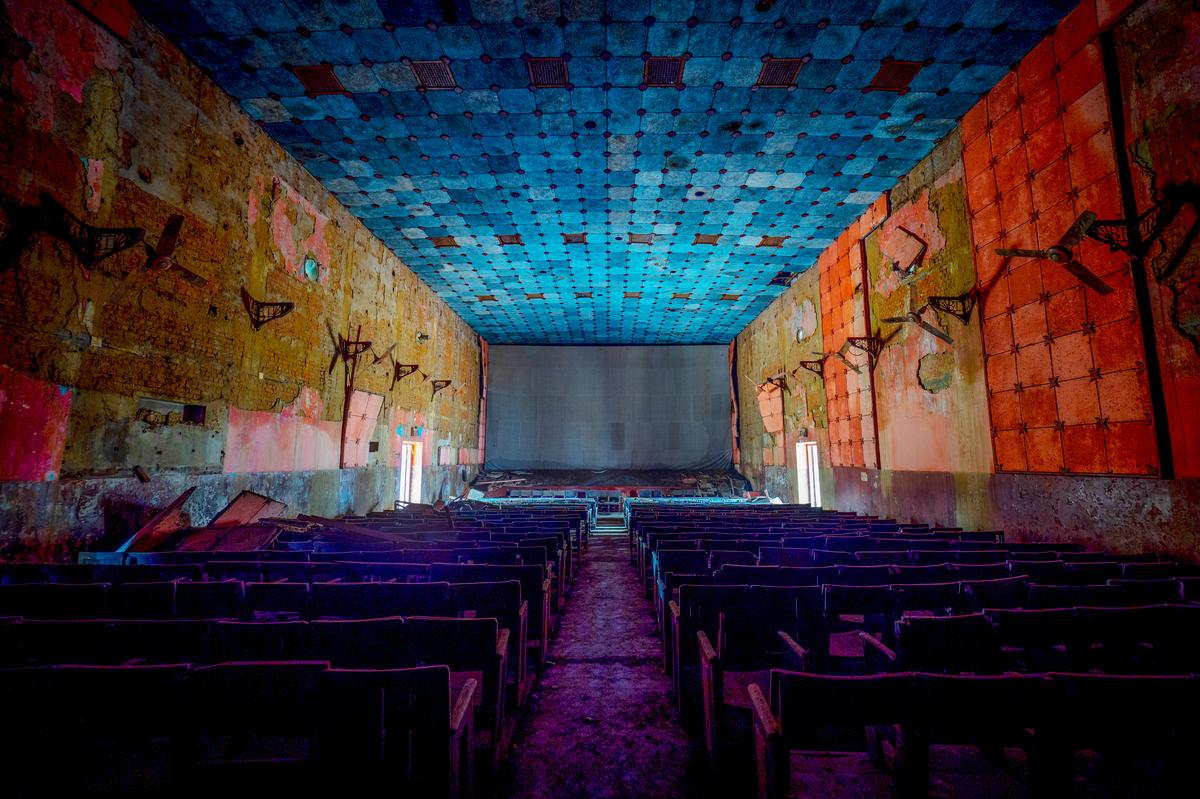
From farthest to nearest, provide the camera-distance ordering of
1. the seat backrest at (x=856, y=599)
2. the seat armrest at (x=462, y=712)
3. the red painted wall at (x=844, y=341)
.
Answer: the red painted wall at (x=844, y=341)
the seat backrest at (x=856, y=599)
the seat armrest at (x=462, y=712)

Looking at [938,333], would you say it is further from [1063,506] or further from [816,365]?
[816,365]

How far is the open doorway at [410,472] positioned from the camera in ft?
42.7

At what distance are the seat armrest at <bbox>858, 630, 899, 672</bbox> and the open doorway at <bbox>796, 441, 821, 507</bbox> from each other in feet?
36.3

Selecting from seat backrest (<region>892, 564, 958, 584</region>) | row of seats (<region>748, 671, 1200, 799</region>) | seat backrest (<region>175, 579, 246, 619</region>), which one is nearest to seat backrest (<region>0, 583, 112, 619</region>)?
seat backrest (<region>175, 579, 246, 619</region>)

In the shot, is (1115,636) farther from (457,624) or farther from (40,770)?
(40,770)

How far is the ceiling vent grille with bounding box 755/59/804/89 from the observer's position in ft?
21.2

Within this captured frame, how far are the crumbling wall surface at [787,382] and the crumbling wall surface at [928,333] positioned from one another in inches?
111

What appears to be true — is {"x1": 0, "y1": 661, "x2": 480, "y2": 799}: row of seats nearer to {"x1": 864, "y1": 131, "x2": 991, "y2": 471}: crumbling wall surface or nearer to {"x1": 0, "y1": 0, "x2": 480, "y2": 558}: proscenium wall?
{"x1": 0, "y1": 0, "x2": 480, "y2": 558}: proscenium wall

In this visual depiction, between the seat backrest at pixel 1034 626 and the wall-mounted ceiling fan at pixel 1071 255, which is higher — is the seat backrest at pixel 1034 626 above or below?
below

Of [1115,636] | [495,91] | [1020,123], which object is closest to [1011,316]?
[1020,123]

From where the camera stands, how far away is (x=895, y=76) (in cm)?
671

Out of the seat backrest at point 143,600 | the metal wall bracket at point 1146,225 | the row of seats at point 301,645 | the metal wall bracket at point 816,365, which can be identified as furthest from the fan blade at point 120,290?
the metal wall bracket at point 816,365

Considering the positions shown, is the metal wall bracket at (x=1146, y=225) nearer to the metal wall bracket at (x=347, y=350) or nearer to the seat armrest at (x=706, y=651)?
the seat armrest at (x=706, y=651)

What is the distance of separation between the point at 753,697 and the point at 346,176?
1009 centimetres
